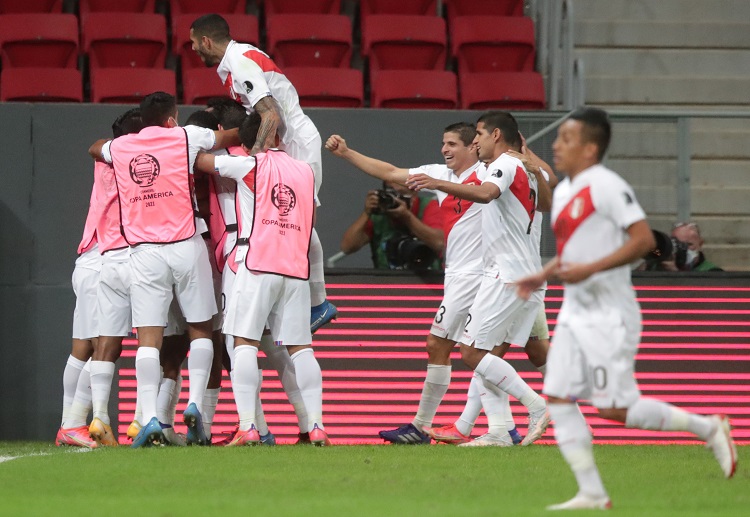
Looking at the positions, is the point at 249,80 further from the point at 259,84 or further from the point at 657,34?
the point at 657,34

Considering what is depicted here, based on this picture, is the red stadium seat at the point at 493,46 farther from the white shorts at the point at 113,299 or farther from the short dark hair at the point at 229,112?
the white shorts at the point at 113,299

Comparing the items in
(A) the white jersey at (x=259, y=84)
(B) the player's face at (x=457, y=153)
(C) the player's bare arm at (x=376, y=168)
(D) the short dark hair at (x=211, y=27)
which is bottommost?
(C) the player's bare arm at (x=376, y=168)

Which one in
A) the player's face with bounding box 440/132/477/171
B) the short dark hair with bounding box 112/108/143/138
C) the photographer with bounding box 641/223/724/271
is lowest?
the photographer with bounding box 641/223/724/271

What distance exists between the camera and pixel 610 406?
4.90 metres

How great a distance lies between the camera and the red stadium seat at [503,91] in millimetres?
12234

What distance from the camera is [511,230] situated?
8078 millimetres

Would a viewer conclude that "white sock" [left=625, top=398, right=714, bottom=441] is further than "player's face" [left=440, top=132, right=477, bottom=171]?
No

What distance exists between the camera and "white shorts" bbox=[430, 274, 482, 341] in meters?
8.35

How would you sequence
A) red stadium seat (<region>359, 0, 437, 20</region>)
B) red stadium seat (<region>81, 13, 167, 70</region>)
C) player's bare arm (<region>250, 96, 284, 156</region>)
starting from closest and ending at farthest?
player's bare arm (<region>250, 96, 284, 156</region>)
red stadium seat (<region>81, 13, 167, 70</region>)
red stadium seat (<region>359, 0, 437, 20</region>)

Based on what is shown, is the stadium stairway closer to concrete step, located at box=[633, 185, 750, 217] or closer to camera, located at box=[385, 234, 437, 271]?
concrete step, located at box=[633, 185, 750, 217]

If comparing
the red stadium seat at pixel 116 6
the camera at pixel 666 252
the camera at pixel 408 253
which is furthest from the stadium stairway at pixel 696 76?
the red stadium seat at pixel 116 6

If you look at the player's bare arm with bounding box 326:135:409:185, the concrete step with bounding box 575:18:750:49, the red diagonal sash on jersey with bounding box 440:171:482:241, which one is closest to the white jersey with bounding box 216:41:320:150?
the player's bare arm with bounding box 326:135:409:185

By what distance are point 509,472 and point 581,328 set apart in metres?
1.58

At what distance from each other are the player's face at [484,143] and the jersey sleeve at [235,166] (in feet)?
4.97
